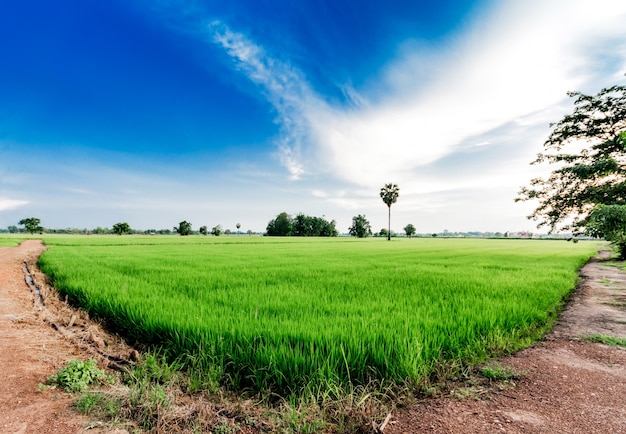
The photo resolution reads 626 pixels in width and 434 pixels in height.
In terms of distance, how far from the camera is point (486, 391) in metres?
3.05

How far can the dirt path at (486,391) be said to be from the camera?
97.6 inches

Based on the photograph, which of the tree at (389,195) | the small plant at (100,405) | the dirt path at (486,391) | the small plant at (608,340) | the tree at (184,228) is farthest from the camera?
the tree at (184,228)

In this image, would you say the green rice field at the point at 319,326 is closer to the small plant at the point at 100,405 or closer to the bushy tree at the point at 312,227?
the small plant at the point at 100,405

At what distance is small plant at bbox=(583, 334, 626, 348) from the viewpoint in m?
4.60

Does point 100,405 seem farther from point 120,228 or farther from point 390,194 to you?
point 120,228

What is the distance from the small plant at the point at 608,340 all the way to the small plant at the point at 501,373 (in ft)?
8.22

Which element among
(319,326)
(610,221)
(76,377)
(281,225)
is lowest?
(76,377)

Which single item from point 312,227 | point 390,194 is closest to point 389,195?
point 390,194

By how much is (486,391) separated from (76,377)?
4523mm

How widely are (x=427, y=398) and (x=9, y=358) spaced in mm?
5433

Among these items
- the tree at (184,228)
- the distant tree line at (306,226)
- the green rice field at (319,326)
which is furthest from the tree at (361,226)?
the green rice field at (319,326)

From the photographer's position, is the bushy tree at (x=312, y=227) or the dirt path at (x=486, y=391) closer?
the dirt path at (x=486, y=391)

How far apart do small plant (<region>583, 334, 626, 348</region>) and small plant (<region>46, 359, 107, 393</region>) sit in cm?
737

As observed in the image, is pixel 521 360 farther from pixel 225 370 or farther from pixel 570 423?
pixel 225 370
